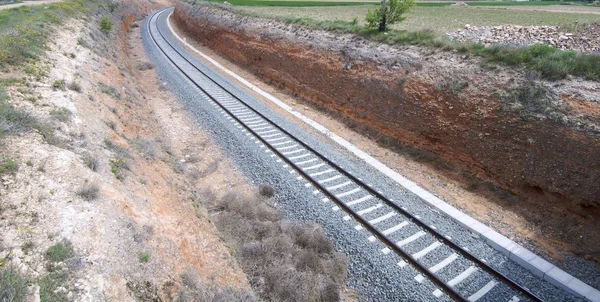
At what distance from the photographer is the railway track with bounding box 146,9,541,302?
762 centimetres

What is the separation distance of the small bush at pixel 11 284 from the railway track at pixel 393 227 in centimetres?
709

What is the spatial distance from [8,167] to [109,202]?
2088mm

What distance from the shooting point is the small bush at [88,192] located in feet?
23.8

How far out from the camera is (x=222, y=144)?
14336mm

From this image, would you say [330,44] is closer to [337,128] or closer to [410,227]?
[337,128]

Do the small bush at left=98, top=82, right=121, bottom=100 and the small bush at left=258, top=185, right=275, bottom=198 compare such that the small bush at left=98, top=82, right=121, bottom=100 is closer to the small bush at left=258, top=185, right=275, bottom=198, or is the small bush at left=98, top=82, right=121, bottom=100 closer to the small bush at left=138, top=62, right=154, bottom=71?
the small bush at left=138, top=62, right=154, bottom=71

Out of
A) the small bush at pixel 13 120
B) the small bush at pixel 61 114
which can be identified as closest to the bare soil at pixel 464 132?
the small bush at pixel 61 114

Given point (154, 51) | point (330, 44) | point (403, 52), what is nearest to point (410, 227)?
point (403, 52)

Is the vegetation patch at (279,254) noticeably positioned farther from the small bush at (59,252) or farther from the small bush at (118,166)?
the small bush at (59,252)

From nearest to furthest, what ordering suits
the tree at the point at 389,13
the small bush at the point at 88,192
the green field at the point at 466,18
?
the small bush at the point at 88,192 < the tree at the point at 389,13 < the green field at the point at 466,18

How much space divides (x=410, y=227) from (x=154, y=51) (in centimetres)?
2914

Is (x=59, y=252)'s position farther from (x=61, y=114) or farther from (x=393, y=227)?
(x=393, y=227)

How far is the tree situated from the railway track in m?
9.85

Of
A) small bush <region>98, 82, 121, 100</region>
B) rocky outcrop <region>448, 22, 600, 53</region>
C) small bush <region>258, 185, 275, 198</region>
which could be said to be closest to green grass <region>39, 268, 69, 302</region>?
small bush <region>258, 185, 275, 198</region>
